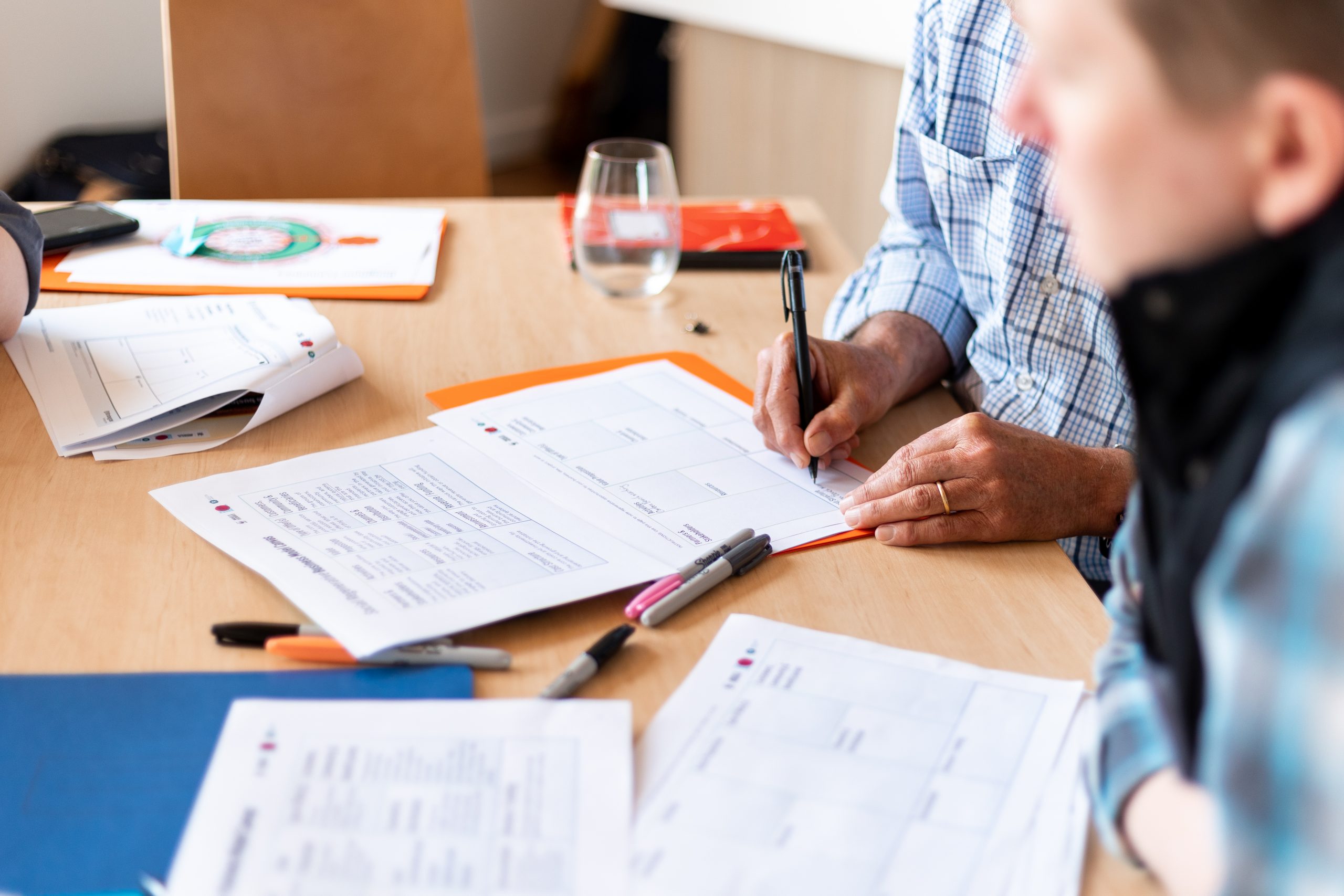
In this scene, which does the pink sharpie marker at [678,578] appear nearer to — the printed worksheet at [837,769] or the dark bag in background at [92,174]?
the printed worksheet at [837,769]

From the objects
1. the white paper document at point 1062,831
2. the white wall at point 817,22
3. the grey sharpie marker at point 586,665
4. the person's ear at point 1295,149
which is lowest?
the white paper document at point 1062,831

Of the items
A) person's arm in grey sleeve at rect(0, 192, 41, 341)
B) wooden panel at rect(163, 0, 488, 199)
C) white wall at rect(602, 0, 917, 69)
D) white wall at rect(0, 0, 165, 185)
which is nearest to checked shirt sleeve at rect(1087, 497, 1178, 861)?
person's arm in grey sleeve at rect(0, 192, 41, 341)

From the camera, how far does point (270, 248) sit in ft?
4.10

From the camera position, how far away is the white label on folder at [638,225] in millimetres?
1183

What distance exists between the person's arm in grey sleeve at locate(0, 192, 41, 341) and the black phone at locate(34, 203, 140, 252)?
0.48 feet

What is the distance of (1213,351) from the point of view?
405 mm

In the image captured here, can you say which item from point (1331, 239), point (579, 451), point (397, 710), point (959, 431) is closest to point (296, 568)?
point (397, 710)

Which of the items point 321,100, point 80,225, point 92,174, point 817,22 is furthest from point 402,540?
point 817,22

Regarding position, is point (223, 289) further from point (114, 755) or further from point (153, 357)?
point (114, 755)

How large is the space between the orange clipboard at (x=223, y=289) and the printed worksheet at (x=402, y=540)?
1.12ft

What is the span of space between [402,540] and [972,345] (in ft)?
2.17

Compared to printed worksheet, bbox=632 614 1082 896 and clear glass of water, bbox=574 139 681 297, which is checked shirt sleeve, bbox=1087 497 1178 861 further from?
clear glass of water, bbox=574 139 681 297

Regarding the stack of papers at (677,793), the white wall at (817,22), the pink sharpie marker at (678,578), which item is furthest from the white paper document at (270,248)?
the white wall at (817,22)

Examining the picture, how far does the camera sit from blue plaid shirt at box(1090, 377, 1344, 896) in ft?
1.13
